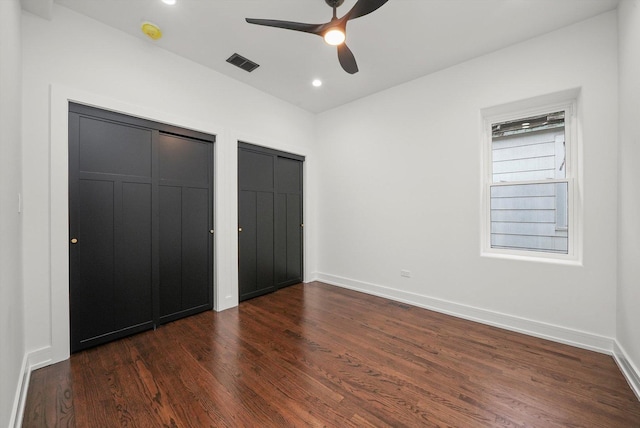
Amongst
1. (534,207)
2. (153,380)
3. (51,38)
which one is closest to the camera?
(153,380)

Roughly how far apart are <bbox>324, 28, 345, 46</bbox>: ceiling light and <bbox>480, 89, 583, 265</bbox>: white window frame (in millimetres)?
1944

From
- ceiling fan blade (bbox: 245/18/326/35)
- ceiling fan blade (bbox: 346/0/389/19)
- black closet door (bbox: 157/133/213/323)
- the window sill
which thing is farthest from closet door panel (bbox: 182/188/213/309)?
the window sill

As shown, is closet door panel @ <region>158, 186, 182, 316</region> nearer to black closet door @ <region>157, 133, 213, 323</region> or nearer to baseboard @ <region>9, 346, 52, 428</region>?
black closet door @ <region>157, 133, 213, 323</region>

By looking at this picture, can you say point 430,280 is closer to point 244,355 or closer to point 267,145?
point 244,355

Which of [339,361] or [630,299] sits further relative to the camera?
[339,361]

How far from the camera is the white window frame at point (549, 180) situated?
2486 millimetres

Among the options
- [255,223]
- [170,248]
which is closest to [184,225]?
[170,248]

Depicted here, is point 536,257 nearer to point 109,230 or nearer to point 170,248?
point 170,248

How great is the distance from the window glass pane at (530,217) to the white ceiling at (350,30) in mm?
1569

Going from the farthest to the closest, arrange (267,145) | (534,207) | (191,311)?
1. (267,145)
2. (191,311)
3. (534,207)

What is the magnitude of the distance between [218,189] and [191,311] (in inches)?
58.9

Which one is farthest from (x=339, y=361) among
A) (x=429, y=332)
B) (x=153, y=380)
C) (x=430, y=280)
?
(x=430, y=280)

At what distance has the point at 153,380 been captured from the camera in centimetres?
189

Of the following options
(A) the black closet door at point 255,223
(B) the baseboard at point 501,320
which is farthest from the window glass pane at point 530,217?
(A) the black closet door at point 255,223
